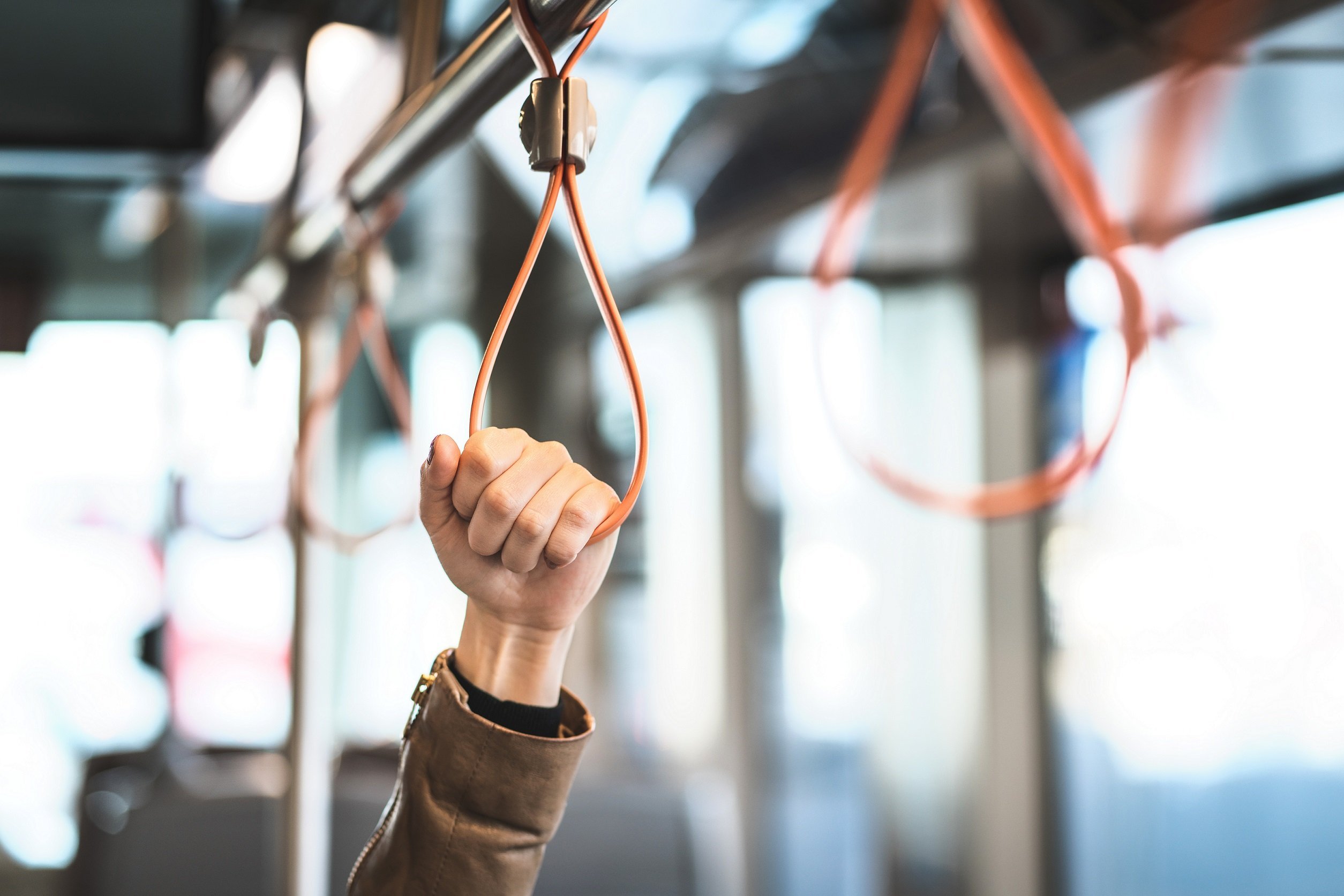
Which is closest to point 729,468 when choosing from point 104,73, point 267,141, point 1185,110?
point 1185,110

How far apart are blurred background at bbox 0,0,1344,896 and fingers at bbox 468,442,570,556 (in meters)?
0.65

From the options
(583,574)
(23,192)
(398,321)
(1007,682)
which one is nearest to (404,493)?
(398,321)

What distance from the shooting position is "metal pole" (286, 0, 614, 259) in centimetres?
51

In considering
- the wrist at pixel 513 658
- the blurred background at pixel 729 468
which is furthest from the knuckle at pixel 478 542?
the blurred background at pixel 729 468

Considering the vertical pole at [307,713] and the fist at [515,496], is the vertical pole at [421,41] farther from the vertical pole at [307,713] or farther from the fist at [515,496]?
the vertical pole at [307,713]

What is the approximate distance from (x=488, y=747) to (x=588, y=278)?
280 millimetres

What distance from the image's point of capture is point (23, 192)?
2.75 m

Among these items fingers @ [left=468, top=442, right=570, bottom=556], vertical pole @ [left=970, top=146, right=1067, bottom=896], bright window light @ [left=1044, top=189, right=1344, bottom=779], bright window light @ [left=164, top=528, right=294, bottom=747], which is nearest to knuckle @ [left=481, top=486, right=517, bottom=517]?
fingers @ [left=468, top=442, right=570, bottom=556]

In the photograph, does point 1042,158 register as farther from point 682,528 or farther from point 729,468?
point 682,528

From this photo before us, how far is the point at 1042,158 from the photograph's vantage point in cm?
94

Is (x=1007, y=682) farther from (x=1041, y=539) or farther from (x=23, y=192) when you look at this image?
(x=23, y=192)

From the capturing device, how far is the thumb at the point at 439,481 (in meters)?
0.49

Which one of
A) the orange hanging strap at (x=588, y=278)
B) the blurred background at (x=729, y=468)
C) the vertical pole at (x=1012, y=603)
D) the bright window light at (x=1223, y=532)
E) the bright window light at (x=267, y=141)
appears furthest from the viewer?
the vertical pole at (x=1012, y=603)

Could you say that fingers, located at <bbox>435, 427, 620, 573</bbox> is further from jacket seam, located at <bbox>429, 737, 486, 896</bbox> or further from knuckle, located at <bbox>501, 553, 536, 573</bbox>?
jacket seam, located at <bbox>429, 737, 486, 896</bbox>
